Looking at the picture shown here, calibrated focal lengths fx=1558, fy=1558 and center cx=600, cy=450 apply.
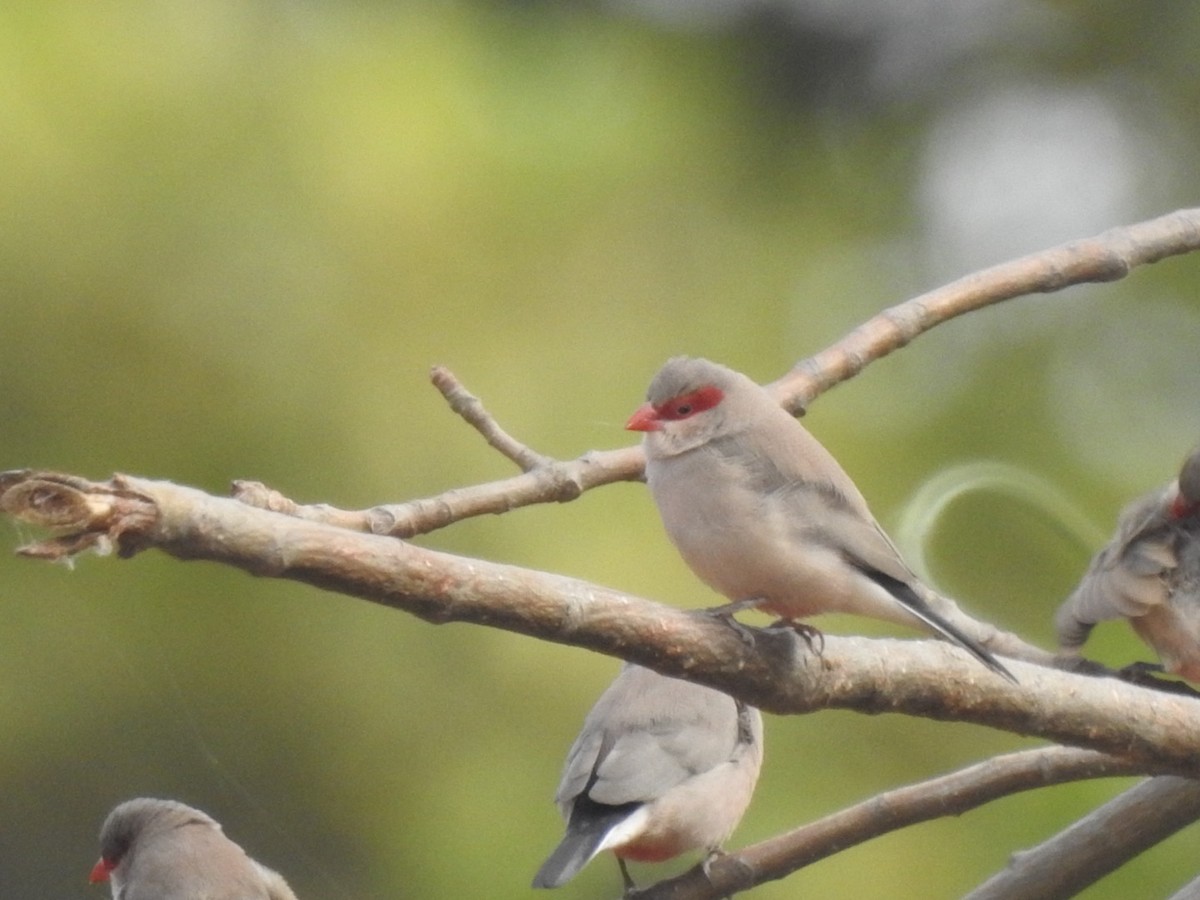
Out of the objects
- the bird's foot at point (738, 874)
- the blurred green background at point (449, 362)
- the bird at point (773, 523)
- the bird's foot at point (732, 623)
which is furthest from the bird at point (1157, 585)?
the bird's foot at point (732, 623)

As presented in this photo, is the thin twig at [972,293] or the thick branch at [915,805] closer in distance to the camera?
the thick branch at [915,805]

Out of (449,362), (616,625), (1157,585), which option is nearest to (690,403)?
(616,625)

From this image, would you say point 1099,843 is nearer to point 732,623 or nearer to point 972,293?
point 972,293

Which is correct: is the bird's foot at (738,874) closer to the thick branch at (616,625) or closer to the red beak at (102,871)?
the thick branch at (616,625)

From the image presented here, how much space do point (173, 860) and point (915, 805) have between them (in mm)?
1449

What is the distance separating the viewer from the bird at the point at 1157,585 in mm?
3291

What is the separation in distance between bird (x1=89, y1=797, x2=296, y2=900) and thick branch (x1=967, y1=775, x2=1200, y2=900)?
133 cm

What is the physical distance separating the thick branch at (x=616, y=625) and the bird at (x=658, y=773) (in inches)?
41.7

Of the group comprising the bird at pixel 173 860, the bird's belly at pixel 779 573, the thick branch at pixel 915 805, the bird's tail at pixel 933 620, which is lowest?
the thick branch at pixel 915 805

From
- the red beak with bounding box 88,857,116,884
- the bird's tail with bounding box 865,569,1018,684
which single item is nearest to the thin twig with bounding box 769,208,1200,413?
the bird's tail with bounding box 865,569,1018,684

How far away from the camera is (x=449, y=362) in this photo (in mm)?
4047

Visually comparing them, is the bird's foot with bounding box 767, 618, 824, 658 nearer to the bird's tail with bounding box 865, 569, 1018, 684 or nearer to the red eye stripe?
the bird's tail with bounding box 865, 569, 1018, 684

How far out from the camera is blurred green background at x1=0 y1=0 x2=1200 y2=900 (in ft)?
12.2

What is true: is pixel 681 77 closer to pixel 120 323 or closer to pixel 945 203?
pixel 945 203
